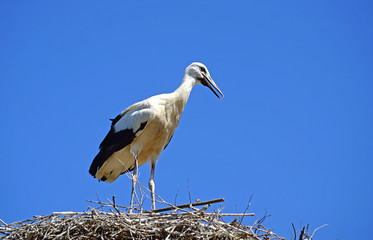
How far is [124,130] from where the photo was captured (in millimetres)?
8070

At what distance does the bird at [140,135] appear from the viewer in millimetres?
8023

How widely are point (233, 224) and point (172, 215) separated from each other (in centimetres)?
57

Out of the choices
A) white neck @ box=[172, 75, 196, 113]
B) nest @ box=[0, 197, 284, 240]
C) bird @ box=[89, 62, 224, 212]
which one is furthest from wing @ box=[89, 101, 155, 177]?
nest @ box=[0, 197, 284, 240]

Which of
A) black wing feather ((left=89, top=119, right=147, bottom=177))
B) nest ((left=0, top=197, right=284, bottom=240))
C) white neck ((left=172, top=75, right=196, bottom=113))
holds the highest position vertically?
white neck ((left=172, top=75, right=196, bottom=113))

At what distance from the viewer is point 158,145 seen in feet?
27.1

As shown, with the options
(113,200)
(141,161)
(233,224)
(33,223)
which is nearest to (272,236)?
(233,224)

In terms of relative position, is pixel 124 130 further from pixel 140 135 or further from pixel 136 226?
pixel 136 226

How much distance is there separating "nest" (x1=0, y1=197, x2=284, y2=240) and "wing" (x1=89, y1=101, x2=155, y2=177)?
6.94 feet

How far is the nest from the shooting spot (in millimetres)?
5648

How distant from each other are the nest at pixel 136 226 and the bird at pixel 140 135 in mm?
2016

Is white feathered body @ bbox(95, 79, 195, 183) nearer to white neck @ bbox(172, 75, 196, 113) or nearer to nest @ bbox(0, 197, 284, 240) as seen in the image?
white neck @ bbox(172, 75, 196, 113)

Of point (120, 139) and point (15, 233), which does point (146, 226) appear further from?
point (120, 139)

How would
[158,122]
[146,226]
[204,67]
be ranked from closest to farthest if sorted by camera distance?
[146,226], [158,122], [204,67]

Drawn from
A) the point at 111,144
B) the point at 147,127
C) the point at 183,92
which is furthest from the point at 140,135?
the point at 183,92
